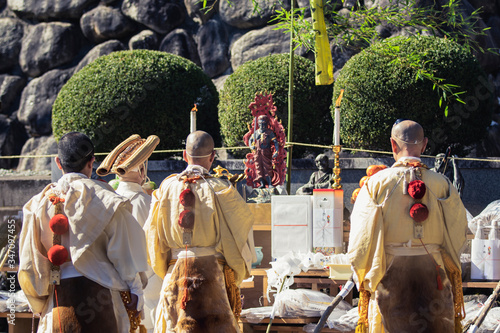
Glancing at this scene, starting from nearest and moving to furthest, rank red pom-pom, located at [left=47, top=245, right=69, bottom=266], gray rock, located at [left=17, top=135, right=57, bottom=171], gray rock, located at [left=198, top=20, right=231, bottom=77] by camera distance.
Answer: red pom-pom, located at [left=47, top=245, right=69, bottom=266] < gray rock, located at [left=17, top=135, right=57, bottom=171] < gray rock, located at [left=198, top=20, right=231, bottom=77]

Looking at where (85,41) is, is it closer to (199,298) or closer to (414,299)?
(199,298)

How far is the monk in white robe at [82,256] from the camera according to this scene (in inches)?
141

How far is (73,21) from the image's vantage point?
49.8 ft

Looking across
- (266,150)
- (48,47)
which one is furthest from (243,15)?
(266,150)

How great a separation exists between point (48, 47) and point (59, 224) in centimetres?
1223

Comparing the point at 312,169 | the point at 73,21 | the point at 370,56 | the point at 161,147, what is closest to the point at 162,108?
the point at 161,147

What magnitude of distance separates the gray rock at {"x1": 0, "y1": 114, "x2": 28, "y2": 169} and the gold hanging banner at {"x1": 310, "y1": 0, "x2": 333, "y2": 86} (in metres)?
9.50

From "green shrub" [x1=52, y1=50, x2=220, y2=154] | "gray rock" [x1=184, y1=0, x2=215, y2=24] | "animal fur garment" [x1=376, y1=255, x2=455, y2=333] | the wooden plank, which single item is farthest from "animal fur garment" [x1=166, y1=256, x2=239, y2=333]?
"gray rock" [x1=184, y1=0, x2=215, y2=24]

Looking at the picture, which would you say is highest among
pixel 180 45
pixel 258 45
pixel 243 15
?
pixel 243 15

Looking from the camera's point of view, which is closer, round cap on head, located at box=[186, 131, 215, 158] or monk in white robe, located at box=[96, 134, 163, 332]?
round cap on head, located at box=[186, 131, 215, 158]

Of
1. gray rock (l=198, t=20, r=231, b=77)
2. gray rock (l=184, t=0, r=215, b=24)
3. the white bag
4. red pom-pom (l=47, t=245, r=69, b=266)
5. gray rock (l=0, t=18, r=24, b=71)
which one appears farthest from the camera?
gray rock (l=0, t=18, r=24, b=71)

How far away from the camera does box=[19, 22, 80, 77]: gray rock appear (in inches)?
587

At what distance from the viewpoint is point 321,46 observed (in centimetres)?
693

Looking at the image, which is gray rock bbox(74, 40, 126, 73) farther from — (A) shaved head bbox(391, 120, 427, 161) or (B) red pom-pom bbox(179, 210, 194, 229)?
(A) shaved head bbox(391, 120, 427, 161)
